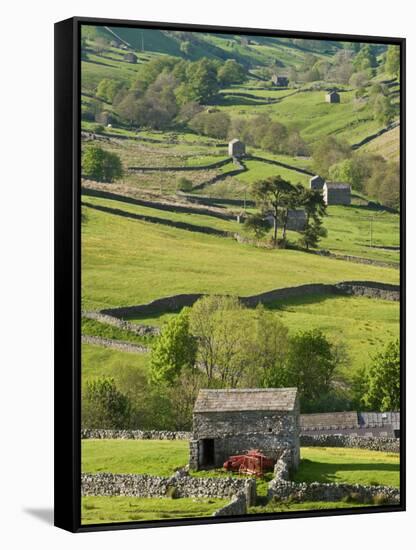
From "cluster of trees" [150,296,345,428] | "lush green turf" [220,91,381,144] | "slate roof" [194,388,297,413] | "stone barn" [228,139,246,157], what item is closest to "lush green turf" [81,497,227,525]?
"cluster of trees" [150,296,345,428]

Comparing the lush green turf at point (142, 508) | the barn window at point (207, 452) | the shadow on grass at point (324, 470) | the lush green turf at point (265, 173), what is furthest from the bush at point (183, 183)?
the lush green turf at point (142, 508)

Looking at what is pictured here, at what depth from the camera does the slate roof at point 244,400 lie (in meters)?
22.2

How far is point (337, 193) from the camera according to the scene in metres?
23.5

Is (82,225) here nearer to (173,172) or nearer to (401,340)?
(173,172)

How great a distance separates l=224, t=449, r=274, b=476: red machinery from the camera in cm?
2194

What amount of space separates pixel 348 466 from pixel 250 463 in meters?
1.50

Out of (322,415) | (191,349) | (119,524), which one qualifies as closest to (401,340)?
(322,415)

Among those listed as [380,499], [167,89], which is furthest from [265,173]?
[380,499]

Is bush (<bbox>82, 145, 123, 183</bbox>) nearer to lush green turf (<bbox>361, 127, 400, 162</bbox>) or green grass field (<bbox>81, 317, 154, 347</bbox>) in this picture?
green grass field (<bbox>81, 317, 154, 347</bbox>)

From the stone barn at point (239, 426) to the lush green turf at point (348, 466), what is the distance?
22 centimetres

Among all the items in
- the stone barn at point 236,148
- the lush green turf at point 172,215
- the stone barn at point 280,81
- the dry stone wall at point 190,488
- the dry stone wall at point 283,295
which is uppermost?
the stone barn at point 280,81

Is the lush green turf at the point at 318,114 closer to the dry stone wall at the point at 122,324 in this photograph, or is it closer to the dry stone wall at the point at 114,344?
the dry stone wall at the point at 122,324

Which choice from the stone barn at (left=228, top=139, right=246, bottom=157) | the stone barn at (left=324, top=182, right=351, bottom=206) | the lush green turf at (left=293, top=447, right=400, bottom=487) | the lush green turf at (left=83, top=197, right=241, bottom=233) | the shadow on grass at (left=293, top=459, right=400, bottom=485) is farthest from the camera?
the stone barn at (left=324, top=182, right=351, bottom=206)

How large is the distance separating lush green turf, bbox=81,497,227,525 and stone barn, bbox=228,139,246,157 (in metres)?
4.62
